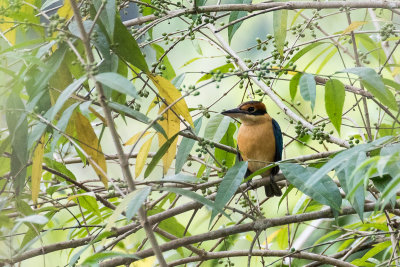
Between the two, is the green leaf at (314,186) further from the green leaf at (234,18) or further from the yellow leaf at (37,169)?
the yellow leaf at (37,169)

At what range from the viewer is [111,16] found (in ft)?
6.13

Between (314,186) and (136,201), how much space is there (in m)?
0.64

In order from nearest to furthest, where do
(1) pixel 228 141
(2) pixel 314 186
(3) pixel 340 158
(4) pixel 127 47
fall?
1. (3) pixel 340 158
2. (2) pixel 314 186
3. (4) pixel 127 47
4. (1) pixel 228 141

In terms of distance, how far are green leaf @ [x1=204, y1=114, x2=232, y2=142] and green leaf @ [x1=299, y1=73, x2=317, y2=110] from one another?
71 centimetres

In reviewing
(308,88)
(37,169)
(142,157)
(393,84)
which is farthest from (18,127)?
(393,84)

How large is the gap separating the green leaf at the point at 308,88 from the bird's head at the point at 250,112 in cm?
139

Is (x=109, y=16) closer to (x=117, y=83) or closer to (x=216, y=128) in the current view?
(x=117, y=83)

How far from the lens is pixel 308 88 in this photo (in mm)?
1891

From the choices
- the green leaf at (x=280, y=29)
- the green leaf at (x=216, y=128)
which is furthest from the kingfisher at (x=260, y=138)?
the green leaf at (x=280, y=29)

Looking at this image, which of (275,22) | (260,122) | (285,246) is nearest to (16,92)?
(275,22)

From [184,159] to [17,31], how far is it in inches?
34.0

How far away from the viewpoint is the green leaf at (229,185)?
6.09ft

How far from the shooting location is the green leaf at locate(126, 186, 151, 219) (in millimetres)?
1437

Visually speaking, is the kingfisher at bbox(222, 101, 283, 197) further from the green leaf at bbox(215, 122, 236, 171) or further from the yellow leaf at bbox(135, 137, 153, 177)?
the yellow leaf at bbox(135, 137, 153, 177)
